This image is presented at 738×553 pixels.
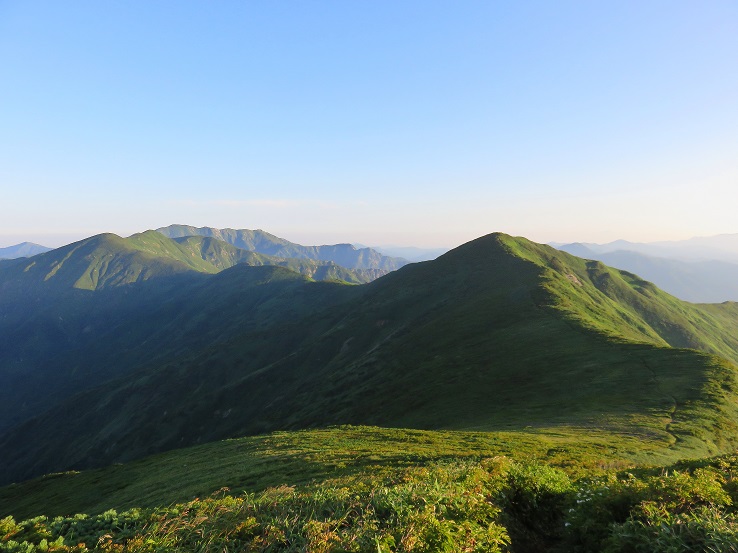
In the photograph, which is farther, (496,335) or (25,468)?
(25,468)

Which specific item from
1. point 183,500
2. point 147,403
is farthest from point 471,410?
point 147,403

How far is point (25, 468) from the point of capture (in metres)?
159

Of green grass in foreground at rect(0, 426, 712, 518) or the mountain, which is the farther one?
the mountain

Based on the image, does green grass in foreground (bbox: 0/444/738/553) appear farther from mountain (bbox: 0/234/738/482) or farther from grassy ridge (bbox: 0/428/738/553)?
mountain (bbox: 0/234/738/482)

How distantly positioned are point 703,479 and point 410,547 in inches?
350

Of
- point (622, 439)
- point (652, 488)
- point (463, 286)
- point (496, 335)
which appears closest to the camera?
point (652, 488)

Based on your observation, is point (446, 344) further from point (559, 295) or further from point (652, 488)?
point (652, 488)

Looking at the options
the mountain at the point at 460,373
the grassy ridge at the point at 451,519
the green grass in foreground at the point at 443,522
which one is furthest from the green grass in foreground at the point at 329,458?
the green grass in foreground at the point at 443,522

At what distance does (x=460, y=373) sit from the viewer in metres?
63.9

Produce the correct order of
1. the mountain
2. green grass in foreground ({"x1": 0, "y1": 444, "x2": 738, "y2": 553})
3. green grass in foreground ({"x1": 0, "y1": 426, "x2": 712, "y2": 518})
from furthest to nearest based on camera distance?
the mountain < green grass in foreground ({"x1": 0, "y1": 426, "x2": 712, "y2": 518}) < green grass in foreground ({"x1": 0, "y1": 444, "x2": 738, "y2": 553})

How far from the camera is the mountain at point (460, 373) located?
138 feet

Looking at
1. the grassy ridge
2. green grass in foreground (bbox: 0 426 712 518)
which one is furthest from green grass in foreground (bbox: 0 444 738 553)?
green grass in foreground (bbox: 0 426 712 518)

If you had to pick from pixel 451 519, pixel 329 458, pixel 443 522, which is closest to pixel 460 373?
pixel 329 458

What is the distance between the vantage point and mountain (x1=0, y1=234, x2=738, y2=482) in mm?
42062
